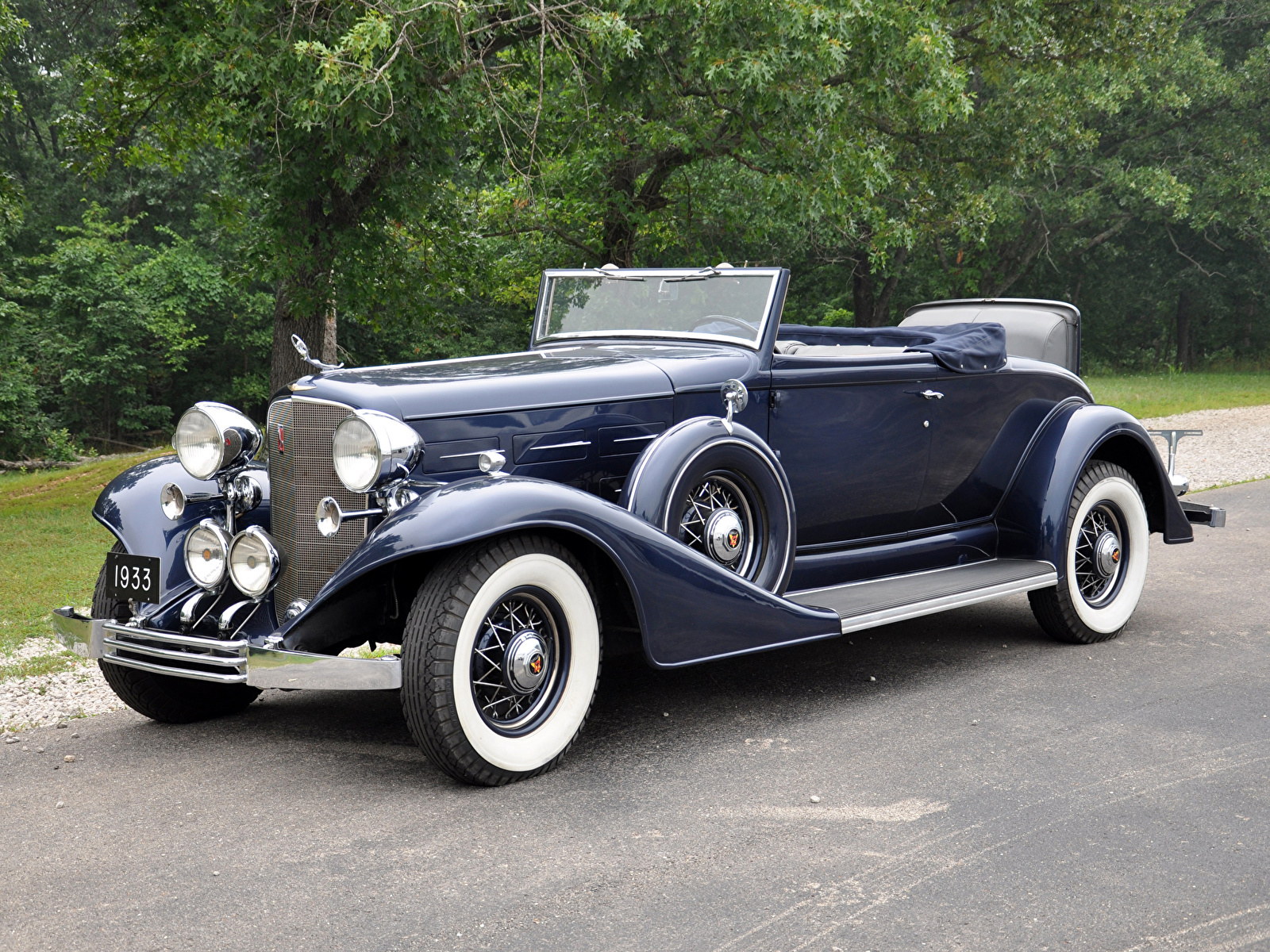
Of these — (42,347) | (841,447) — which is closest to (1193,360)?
(42,347)

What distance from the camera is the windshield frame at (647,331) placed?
4.95 meters

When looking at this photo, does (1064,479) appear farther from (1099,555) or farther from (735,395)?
(735,395)

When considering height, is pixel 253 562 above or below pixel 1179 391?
above

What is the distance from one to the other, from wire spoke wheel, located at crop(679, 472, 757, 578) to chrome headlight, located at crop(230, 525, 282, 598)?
1.49m

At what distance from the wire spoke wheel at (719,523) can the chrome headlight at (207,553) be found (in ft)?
5.46

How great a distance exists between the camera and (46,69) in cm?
2925

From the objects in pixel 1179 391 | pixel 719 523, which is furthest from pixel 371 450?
pixel 1179 391

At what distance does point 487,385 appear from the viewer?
13.7 feet

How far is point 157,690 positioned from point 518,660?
1.59 meters

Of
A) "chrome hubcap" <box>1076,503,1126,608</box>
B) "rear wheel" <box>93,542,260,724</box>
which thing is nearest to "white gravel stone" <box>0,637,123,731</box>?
"rear wheel" <box>93,542,260,724</box>

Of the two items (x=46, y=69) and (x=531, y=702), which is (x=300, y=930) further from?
(x=46, y=69)

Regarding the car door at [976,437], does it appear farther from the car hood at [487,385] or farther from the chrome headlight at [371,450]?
the chrome headlight at [371,450]

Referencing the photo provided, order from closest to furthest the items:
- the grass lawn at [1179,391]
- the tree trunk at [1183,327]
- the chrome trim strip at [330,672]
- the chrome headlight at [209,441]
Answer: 1. the chrome trim strip at [330,672]
2. the chrome headlight at [209,441]
3. the grass lawn at [1179,391]
4. the tree trunk at [1183,327]

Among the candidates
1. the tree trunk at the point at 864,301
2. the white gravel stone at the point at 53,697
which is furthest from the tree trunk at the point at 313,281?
the tree trunk at the point at 864,301
